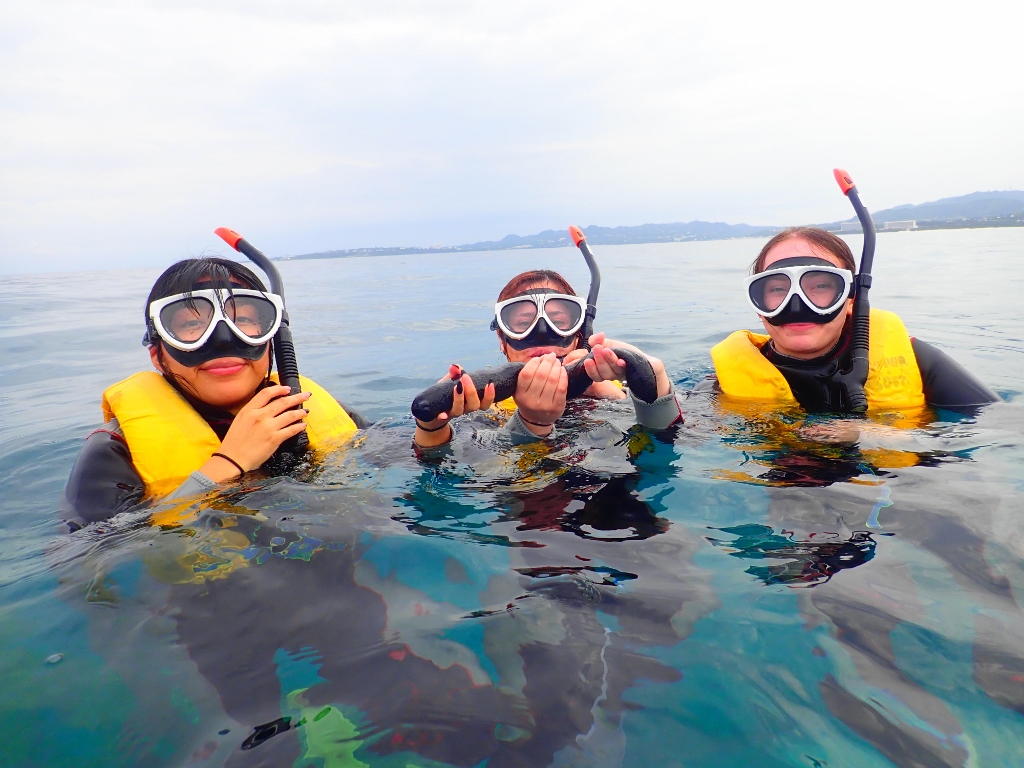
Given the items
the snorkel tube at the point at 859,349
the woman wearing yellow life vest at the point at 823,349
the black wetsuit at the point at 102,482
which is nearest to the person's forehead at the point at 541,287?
the woman wearing yellow life vest at the point at 823,349

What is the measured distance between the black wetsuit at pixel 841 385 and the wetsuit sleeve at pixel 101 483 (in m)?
3.58

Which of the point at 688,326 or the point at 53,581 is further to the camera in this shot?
the point at 688,326

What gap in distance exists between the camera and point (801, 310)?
3.50 meters

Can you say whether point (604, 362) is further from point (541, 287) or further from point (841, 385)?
point (841, 385)

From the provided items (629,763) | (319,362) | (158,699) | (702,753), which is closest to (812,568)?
(702,753)

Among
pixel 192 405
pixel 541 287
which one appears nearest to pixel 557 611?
pixel 192 405

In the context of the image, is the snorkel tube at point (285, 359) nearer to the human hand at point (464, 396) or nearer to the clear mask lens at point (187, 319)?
the clear mask lens at point (187, 319)

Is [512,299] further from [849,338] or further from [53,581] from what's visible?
[53,581]

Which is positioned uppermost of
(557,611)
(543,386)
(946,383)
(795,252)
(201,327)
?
(795,252)

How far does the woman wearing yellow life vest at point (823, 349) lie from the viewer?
3.50 meters

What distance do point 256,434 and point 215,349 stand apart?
0.43m

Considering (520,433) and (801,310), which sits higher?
(801,310)

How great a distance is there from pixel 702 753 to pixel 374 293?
55.1ft

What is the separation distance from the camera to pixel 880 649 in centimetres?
152
